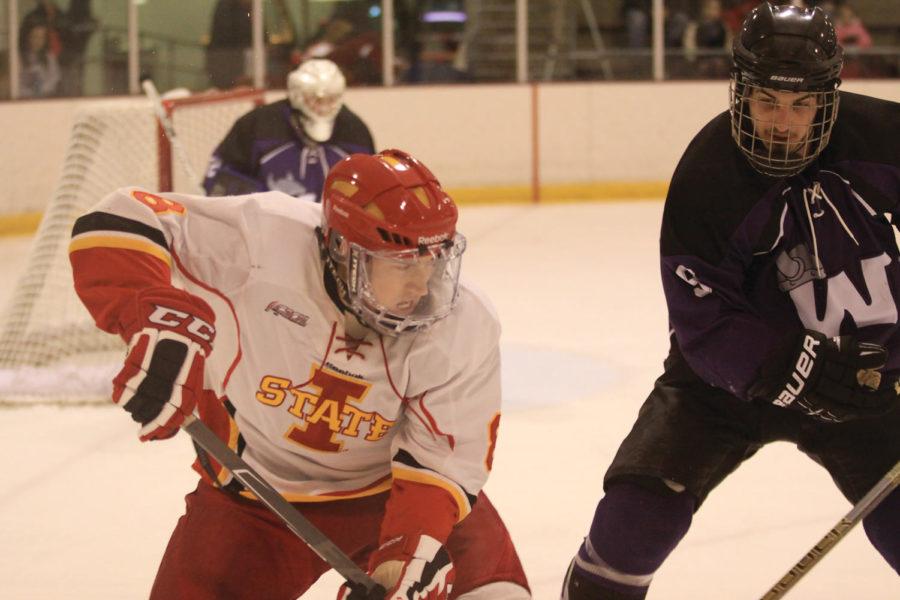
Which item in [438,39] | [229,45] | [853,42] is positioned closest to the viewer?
[229,45]

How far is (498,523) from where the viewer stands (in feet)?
7.06

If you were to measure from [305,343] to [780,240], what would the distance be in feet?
2.37

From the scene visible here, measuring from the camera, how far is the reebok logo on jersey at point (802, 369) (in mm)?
1992

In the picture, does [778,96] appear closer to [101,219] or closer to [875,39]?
[101,219]

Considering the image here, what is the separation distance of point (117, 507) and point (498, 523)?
4.79 feet

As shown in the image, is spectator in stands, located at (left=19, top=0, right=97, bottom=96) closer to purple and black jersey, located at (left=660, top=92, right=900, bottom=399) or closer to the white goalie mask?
the white goalie mask

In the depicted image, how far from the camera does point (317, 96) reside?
4738 mm

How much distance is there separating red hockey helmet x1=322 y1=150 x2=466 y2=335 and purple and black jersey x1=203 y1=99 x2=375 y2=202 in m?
2.80

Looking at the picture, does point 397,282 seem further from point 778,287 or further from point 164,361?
point 778,287

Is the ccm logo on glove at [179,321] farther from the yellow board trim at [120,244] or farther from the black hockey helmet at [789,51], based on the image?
the black hockey helmet at [789,51]

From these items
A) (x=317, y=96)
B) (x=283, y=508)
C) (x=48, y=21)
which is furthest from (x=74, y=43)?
(x=283, y=508)

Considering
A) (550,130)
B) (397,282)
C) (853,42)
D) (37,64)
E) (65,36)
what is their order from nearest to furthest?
(397,282), (37,64), (65,36), (550,130), (853,42)

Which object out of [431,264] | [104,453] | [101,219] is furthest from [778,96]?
[104,453]

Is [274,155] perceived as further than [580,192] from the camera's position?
No
